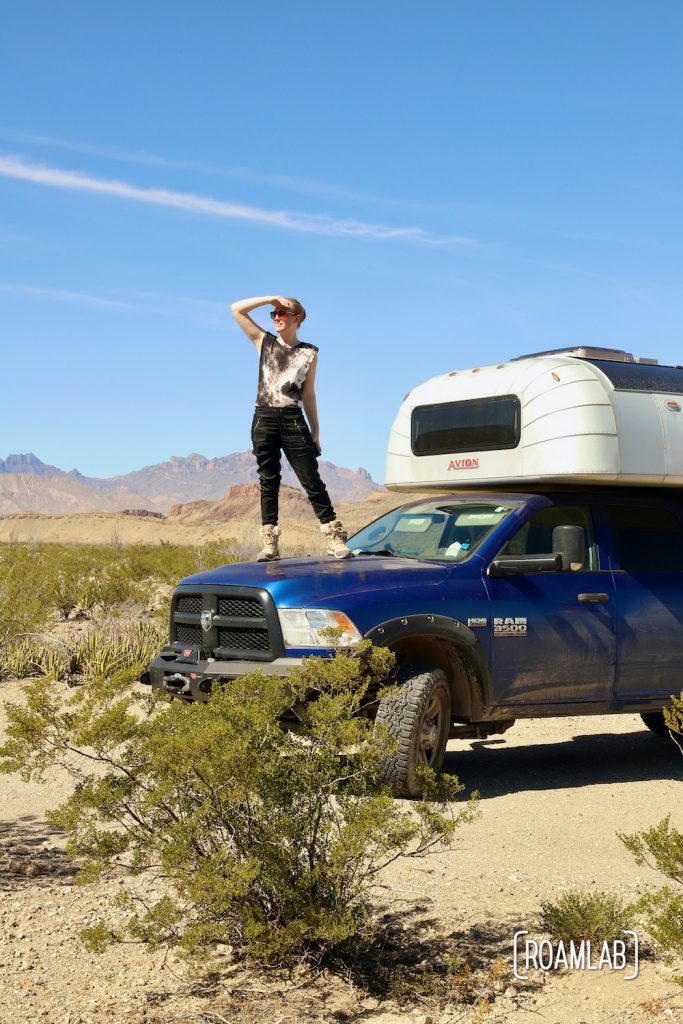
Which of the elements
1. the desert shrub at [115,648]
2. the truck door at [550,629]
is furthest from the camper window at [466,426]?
the desert shrub at [115,648]

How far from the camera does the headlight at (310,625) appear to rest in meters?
7.12

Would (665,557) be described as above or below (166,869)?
above

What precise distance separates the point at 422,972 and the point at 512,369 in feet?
16.4

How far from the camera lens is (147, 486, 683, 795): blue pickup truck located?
7.24 m

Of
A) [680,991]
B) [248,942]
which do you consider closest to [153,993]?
[248,942]

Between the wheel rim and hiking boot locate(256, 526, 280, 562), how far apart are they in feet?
5.63

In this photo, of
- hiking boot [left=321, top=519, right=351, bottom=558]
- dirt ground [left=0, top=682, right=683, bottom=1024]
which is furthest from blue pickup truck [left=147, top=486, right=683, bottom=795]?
dirt ground [left=0, top=682, right=683, bottom=1024]

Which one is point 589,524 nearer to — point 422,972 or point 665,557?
point 665,557

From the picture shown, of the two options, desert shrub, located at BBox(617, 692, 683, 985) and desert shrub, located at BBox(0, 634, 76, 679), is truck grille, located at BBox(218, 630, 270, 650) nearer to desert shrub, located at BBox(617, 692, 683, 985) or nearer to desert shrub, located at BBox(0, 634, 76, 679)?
desert shrub, located at BBox(617, 692, 683, 985)

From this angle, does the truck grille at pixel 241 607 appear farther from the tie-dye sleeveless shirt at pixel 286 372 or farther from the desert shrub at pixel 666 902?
the desert shrub at pixel 666 902

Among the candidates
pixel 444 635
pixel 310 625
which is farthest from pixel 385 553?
pixel 310 625

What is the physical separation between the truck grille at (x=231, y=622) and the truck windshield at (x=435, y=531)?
133 centimetres

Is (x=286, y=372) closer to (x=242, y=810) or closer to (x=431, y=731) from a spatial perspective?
(x=431, y=731)

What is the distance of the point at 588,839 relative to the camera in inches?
265
